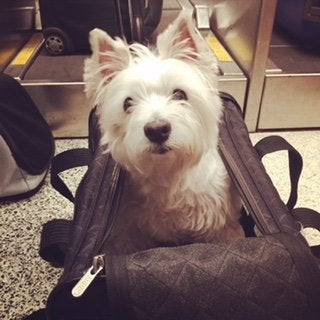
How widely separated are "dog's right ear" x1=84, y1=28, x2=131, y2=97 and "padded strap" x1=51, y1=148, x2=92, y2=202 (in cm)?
18

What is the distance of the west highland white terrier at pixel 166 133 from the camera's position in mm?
720

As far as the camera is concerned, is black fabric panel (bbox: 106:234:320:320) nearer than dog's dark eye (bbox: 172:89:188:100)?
Yes

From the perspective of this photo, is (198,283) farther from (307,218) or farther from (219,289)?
(307,218)

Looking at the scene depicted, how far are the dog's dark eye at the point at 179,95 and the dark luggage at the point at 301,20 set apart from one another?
971mm

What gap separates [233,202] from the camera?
0.88 metres

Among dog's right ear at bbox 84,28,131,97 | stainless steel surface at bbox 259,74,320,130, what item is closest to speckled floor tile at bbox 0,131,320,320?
stainless steel surface at bbox 259,74,320,130

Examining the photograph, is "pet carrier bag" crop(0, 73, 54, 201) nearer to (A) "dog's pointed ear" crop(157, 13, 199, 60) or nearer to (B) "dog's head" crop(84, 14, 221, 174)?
(B) "dog's head" crop(84, 14, 221, 174)

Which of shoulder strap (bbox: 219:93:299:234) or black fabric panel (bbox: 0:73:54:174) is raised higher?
shoulder strap (bbox: 219:93:299:234)

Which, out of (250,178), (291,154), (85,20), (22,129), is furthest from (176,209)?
(85,20)

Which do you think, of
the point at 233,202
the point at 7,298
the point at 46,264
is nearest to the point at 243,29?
the point at 233,202

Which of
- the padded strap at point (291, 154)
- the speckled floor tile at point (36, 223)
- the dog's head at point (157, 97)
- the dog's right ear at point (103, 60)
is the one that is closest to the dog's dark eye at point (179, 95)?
the dog's head at point (157, 97)

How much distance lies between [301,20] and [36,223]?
1.29 meters

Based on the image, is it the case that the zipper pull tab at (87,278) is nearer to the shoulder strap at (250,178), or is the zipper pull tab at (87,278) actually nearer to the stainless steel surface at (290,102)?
the shoulder strap at (250,178)

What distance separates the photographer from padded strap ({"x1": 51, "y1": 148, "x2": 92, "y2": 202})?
90cm
